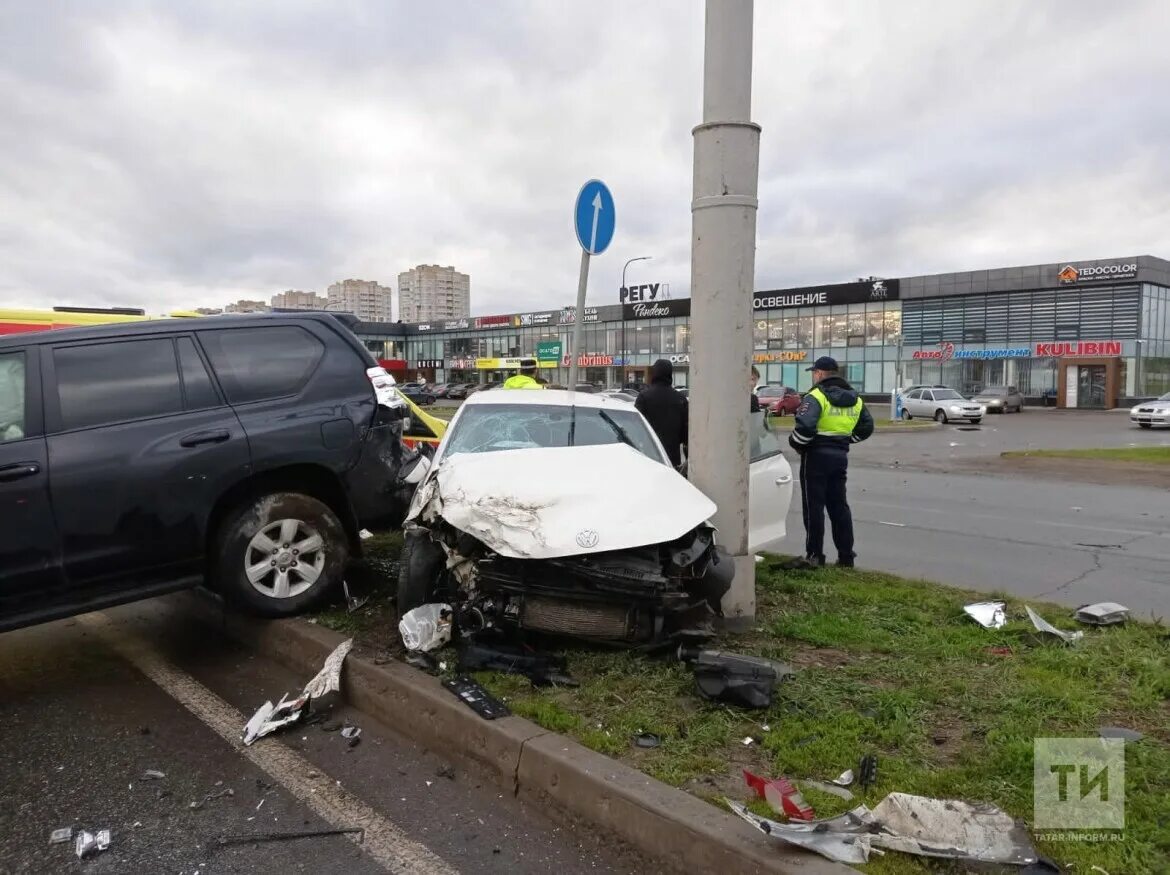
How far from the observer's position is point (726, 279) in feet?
15.3

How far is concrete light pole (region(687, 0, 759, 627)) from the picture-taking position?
4602 millimetres

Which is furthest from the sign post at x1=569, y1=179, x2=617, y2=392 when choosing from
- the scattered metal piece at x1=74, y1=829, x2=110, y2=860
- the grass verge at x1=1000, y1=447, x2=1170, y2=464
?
the grass verge at x1=1000, y1=447, x2=1170, y2=464

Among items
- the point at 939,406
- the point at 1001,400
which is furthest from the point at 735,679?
the point at 1001,400

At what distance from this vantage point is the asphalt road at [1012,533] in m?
6.72

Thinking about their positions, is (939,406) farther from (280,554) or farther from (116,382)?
(116,382)

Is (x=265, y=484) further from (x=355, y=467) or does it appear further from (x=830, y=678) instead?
(x=830, y=678)

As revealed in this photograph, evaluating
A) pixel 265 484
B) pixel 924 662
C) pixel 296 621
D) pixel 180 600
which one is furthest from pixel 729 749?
pixel 180 600

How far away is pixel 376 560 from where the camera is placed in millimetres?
6488

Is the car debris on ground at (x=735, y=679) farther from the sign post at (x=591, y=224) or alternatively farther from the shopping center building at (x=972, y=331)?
the shopping center building at (x=972, y=331)

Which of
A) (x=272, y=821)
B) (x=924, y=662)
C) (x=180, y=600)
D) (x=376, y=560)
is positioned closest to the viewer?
(x=272, y=821)

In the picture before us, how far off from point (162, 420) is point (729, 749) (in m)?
3.62

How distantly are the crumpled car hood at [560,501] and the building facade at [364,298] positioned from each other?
112434 millimetres

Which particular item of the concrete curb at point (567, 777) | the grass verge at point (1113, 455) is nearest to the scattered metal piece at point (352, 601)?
the concrete curb at point (567, 777)

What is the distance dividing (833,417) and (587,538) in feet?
11.9
